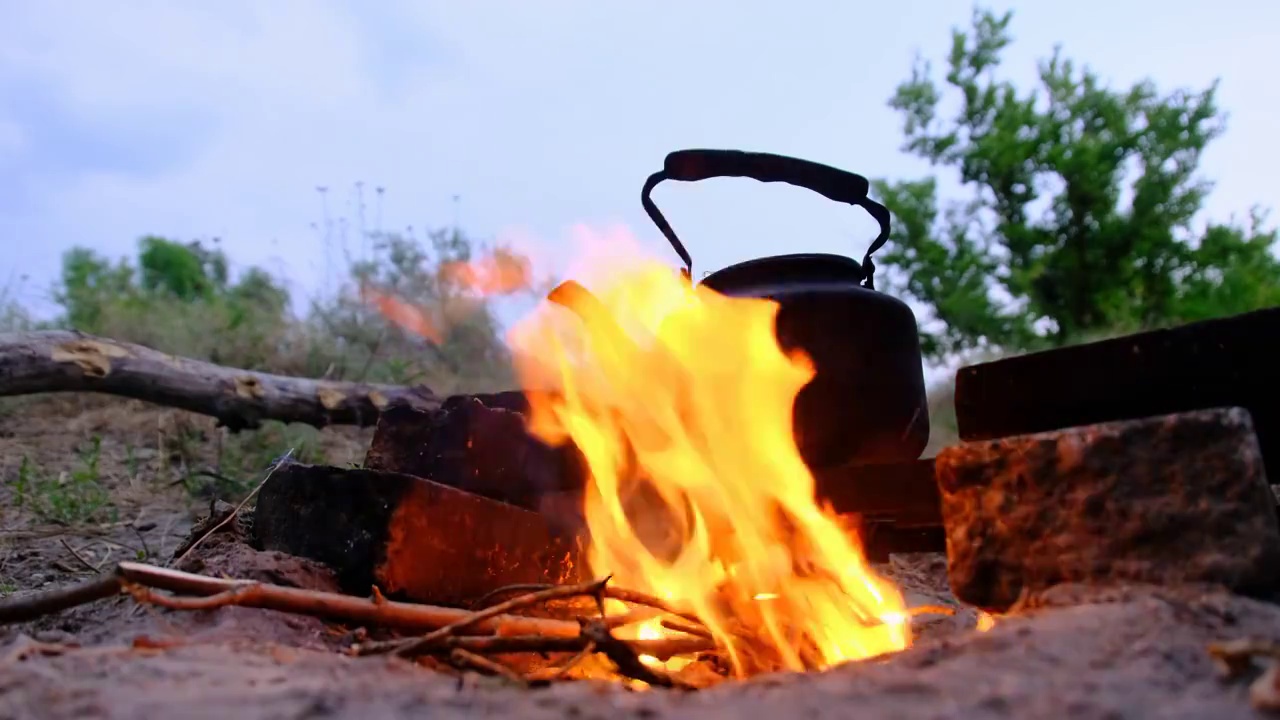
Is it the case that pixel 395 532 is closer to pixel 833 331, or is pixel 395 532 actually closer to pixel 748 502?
pixel 748 502

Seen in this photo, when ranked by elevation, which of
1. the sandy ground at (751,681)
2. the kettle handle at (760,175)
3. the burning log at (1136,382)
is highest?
the kettle handle at (760,175)

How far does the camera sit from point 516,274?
8094 mm

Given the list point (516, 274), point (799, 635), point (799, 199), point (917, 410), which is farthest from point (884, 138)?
point (799, 635)

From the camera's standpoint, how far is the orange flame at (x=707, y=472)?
220 cm

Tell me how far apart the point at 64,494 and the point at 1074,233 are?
10066 millimetres

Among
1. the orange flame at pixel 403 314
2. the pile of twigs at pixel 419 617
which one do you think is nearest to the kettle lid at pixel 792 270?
the pile of twigs at pixel 419 617

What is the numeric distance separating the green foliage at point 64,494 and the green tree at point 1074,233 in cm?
839

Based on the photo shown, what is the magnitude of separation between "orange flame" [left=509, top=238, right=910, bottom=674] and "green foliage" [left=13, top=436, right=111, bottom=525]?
243cm

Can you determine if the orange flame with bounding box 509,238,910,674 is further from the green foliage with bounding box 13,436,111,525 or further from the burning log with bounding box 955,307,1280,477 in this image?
the green foliage with bounding box 13,436,111,525

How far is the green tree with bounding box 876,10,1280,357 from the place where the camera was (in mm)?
9539

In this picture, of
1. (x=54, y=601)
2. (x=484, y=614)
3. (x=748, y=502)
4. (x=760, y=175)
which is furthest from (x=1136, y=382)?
(x=54, y=601)

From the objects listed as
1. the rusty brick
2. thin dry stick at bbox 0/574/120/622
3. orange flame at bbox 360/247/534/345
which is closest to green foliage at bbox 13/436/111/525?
the rusty brick

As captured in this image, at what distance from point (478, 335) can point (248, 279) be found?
9.58 feet

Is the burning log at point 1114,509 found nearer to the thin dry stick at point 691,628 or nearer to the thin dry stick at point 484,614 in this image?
the thin dry stick at point 691,628
